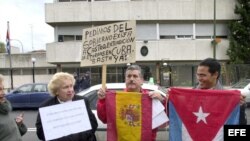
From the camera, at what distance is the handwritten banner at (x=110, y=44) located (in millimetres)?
5488

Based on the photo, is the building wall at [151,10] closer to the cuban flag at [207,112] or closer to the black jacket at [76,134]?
the cuban flag at [207,112]

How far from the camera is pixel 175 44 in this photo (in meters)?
37.3

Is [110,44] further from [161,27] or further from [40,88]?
[161,27]

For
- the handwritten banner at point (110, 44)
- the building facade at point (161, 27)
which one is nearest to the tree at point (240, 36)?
the building facade at point (161, 27)

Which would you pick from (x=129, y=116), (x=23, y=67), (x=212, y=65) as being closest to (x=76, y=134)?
(x=129, y=116)

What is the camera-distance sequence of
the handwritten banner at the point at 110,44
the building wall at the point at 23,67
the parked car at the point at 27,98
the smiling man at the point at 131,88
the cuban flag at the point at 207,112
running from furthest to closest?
the building wall at the point at 23,67
the parked car at the point at 27,98
the handwritten banner at the point at 110,44
the smiling man at the point at 131,88
the cuban flag at the point at 207,112

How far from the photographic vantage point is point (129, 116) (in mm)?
5375

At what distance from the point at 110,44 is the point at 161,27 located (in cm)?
3272

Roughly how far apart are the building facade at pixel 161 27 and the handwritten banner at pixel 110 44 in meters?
31.1

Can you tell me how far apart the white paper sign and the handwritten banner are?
79 cm

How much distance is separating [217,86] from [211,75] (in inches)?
10.2

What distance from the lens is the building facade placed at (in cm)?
3728

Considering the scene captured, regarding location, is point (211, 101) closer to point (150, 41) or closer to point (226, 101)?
point (226, 101)

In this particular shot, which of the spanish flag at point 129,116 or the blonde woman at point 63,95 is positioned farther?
the spanish flag at point 129,116
